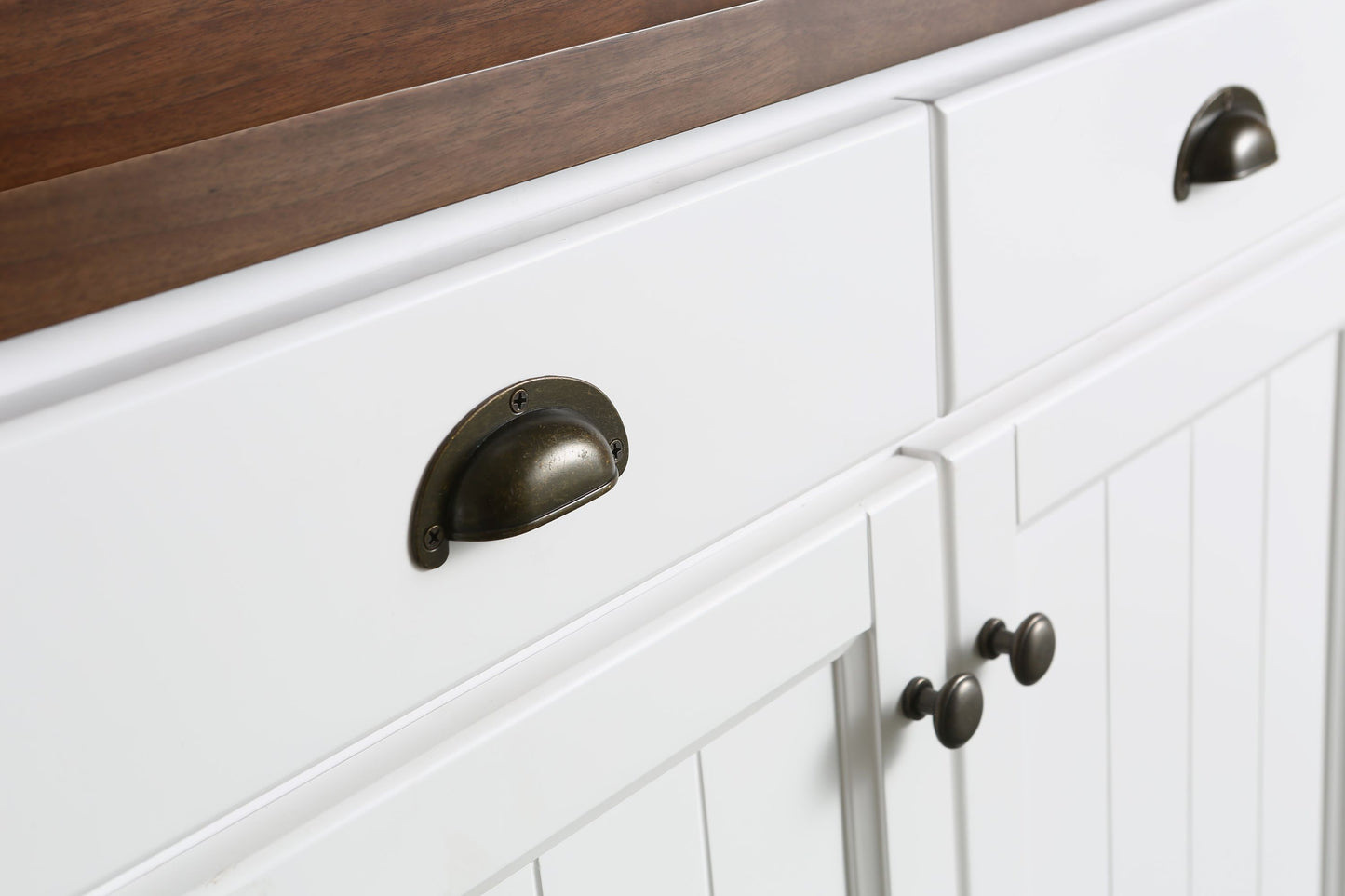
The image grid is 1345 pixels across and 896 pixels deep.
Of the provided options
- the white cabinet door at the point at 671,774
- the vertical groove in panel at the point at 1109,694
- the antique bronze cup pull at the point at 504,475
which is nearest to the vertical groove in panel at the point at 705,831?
the white cabinet door at the point at 671,774

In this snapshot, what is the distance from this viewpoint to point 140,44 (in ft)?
0.81

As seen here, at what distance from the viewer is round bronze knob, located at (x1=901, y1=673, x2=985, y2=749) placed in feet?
1.44

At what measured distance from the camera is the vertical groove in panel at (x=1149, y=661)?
0.54 meters

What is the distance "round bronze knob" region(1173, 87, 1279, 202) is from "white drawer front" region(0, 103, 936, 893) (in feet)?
0.55

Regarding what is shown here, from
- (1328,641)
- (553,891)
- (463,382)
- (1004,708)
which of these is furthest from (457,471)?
(1328,641)

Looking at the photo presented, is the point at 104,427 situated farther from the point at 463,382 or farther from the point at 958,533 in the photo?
the point at 958,533

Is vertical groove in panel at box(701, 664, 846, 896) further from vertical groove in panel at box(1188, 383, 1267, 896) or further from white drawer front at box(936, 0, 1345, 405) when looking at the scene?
vertical groove in panel at box(1188, 383, 1267, 896)

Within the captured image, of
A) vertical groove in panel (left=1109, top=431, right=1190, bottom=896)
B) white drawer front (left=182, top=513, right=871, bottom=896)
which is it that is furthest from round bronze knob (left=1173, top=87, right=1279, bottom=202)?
white drawer front (left=182, top=513, right=871, bottom=896)

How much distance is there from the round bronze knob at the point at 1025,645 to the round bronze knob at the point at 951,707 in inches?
1.1

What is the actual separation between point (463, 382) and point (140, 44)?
102 mm

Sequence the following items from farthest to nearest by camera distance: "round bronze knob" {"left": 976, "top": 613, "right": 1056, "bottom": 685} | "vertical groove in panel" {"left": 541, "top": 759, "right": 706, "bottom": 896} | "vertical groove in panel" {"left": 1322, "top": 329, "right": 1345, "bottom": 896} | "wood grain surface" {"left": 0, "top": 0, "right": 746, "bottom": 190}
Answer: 1. "vertical groove in panel" {"left": 1322, "top": 329, "right": 1345, "bottom": 896}
2. "round bronze knob" {"left": 976, "top": 613, "right": 1056, "bottom": 685}
3. "vertical groove in panel" {"left": 541, "top": 759, "right": 706, "bottom": 896}
4. "wood grain surface" {"left": 0, "top": 0, "right": 746, "bottom": 190}

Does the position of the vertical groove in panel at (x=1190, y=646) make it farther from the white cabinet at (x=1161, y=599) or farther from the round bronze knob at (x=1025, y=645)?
the round bronze knob at (x=1025, y=645)

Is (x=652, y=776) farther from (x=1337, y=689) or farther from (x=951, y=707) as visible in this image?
(x=1337, y=689)

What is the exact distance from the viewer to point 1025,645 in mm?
466
